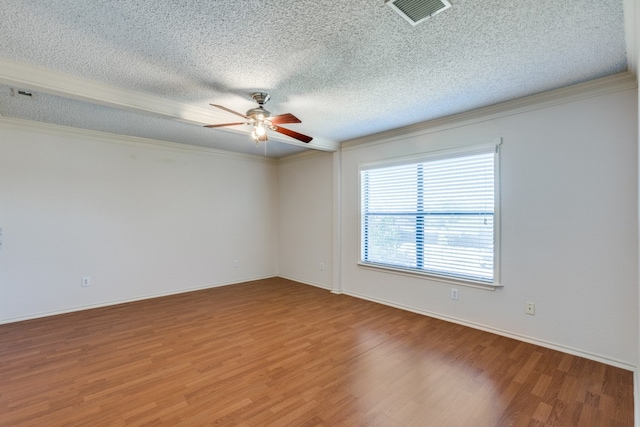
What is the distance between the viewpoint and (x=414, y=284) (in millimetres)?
4039

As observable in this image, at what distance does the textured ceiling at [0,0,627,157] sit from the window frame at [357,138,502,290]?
0.48 meters

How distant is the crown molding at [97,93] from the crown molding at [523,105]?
2.29m

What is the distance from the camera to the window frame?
326 cm

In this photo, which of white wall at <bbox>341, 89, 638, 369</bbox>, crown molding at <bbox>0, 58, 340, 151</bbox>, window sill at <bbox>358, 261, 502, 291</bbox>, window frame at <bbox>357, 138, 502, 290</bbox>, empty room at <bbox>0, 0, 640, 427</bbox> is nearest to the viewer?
empty room at <bbox>0, 0, 640, 427</bbox>

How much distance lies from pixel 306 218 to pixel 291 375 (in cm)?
352

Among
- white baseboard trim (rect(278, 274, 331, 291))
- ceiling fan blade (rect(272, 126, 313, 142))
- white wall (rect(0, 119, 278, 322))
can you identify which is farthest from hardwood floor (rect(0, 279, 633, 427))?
ceiling fan blade (rect(272, 126, 313, 142))

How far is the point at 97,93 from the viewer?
8.80 ft

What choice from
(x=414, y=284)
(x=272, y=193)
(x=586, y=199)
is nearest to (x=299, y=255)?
(x=272, y=193)

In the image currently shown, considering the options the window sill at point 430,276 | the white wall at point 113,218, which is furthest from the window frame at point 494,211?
the white wall at point 113,218

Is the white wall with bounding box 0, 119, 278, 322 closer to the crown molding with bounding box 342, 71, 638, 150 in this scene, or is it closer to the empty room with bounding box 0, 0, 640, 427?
the empty room with bounding box 0, 0, 640, 427

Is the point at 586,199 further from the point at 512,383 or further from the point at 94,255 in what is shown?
the point at 94,255

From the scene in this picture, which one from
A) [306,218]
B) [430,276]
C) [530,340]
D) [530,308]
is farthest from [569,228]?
[306,218]

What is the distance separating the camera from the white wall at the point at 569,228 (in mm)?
2559

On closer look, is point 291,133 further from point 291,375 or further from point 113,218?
point 113,218
